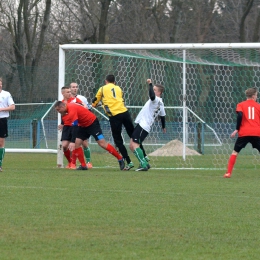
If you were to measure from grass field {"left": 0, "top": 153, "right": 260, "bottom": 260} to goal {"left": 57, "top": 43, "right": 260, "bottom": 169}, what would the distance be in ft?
16.0

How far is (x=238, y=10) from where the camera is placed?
40.7m

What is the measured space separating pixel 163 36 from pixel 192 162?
18.6 metres

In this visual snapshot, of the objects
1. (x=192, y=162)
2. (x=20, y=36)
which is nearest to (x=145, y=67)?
(x=192, y=162)

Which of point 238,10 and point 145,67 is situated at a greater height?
point 238,10

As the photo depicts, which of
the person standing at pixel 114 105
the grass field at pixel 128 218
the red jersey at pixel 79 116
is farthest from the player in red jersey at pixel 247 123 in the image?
the red jersey at pixel 79 116

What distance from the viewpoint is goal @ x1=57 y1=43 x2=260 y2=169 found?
16.9 m

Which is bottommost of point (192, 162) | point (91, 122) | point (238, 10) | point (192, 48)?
point (192, 162)

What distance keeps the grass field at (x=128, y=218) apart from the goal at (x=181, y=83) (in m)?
4.88

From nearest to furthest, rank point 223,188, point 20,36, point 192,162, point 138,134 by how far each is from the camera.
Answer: point 223,188, point 138,134, point 192,162, point 20,36

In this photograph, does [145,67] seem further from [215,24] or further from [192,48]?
[215,24]

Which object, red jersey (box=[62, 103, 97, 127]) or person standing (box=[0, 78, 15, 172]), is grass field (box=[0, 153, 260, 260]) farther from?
red jersey (box=[62, 103, 97, 127])

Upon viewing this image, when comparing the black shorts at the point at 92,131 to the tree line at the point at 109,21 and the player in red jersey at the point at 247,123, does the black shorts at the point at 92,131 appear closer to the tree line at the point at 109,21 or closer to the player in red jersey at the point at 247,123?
the player in red jersey at the point at 247,123

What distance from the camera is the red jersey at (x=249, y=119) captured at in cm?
1316

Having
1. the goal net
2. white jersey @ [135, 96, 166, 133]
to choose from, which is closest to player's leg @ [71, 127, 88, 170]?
white jersey @ [135, 96, 166, 133]
